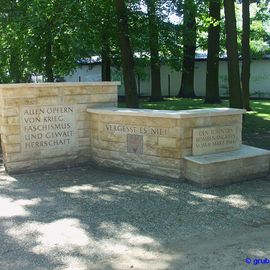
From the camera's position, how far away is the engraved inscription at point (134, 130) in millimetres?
7561

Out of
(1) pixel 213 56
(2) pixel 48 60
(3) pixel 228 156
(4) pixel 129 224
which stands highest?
(1) pixel 213 56

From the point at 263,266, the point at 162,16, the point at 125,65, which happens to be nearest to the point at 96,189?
the point at 263,266

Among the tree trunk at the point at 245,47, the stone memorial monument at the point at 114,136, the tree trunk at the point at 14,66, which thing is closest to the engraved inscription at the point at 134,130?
the stone memorial monument at the point at 114,136

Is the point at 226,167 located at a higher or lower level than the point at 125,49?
lower

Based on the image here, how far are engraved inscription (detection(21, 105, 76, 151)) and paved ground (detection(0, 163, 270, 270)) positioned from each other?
0.76 metres

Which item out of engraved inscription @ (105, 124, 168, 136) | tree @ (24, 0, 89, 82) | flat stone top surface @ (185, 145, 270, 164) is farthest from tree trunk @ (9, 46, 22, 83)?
flat stone top surface @ (185, 145, 270, 164)

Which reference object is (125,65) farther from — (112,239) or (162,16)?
(112,239)

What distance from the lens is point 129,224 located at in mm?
5508

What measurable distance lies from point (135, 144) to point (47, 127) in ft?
5.57

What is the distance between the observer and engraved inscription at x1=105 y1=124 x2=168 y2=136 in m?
7.56

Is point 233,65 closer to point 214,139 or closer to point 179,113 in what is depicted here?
point 214,139

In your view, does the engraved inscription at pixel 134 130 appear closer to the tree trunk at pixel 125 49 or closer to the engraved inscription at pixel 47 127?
the engraved inscription at pixel 47 127

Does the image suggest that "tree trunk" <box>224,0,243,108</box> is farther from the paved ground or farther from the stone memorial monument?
the paved ground

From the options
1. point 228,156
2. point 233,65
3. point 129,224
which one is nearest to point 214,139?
point 228,156
